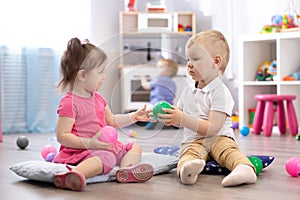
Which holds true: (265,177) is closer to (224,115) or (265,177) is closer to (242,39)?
(224,115)

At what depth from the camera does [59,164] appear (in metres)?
1.44

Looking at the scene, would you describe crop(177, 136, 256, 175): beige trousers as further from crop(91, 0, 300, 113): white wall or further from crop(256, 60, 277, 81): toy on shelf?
crop(91, 0, 300, 113): white wall

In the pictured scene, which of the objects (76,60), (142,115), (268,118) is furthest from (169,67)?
(268,118)

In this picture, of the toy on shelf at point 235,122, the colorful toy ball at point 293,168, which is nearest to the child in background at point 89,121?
the colorful toy ball at point 293,168

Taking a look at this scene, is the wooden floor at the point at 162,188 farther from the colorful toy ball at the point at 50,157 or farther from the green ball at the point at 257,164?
the colorful toy ball at the point at 50,157

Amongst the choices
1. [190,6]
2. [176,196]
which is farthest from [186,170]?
[190,6]

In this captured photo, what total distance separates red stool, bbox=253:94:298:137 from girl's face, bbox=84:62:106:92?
5.61 ft

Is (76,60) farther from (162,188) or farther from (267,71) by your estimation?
(267,71)

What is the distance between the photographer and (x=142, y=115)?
1.49 metres

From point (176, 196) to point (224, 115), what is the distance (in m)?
0.38

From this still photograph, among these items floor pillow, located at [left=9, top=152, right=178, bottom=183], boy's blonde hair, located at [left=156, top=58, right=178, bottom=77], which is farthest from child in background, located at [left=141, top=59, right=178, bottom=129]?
floor pillow, located at [left=9, top=152, right=178, bottom=183]

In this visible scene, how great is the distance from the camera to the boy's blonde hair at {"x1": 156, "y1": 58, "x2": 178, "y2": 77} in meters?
1.52

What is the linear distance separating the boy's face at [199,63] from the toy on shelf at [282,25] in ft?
6.00

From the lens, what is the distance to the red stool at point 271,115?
2.94 meters
